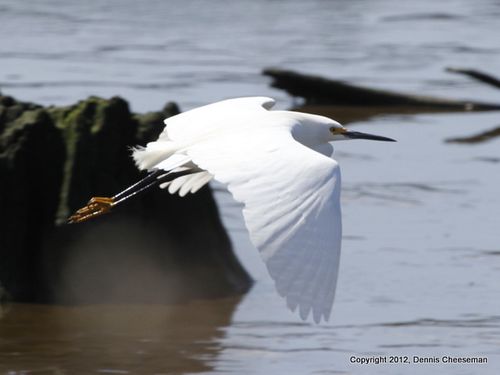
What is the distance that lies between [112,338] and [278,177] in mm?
3797

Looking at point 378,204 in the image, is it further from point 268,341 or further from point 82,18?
point 82,18

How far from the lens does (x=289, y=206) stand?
6.02 meters

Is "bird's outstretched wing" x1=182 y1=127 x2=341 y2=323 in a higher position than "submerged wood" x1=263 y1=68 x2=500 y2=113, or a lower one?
higher

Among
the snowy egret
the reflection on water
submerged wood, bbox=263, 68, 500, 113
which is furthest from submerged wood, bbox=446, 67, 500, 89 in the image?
the snowy egret

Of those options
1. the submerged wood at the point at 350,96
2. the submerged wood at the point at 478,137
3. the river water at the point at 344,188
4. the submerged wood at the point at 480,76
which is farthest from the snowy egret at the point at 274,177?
the submerged wood at the point at 350,96

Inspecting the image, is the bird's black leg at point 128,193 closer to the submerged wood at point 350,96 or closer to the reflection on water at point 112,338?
the reflection on water at point 112,338

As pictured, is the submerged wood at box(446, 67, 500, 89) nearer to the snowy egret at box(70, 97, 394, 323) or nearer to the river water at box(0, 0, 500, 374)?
the river water at box(0, 0, 500, 374)

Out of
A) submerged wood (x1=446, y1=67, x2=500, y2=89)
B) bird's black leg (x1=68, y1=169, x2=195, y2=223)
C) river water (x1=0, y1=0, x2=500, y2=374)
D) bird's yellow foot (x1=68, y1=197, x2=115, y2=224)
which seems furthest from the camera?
submerged wood (x1=446, y1=67, x2=500, y2=89)

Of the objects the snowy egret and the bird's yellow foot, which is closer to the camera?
the snowy egret

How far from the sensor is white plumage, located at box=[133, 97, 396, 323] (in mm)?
5613

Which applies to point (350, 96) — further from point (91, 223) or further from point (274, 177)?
point (274, 177)

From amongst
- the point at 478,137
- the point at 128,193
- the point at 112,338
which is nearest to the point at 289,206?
the point at 128,193

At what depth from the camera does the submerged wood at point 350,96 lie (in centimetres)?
1864

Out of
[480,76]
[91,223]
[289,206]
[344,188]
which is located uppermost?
[289,206]
